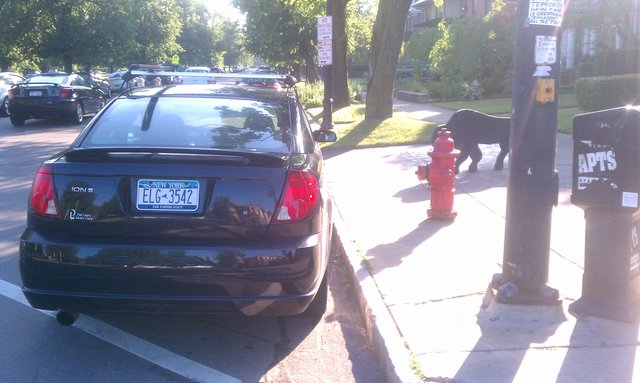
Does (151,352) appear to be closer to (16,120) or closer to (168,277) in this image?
(168,277)

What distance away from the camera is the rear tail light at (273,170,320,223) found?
4.62 meters

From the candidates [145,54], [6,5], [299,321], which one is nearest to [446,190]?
[299,321]

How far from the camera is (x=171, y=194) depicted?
456 cm

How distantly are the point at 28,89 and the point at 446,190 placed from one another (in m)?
16.2

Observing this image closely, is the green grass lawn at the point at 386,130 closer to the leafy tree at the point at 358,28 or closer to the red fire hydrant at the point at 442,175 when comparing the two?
the red fire hydrant at the point at 442,175

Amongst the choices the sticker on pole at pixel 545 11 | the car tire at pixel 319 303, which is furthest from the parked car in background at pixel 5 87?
the sticker on pole at pixel 545 11

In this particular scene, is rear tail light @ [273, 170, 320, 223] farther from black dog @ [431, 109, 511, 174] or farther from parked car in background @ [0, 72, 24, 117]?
parked car in background @ [0, 72, 24, 117]

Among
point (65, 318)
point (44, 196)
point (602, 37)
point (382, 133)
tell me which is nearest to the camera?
point (44, 196)

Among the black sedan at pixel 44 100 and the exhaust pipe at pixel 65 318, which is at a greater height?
the black sedan at pixel 44 100

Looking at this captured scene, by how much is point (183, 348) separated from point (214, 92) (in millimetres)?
2052

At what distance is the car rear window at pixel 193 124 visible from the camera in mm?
5191

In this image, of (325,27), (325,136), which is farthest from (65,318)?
(325,27)

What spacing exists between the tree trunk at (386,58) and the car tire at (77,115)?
8.68 metres

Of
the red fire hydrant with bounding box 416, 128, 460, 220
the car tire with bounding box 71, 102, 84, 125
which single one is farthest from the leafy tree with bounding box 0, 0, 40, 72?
the red fire hydrant with bounding box 416, 128, 460, 220
